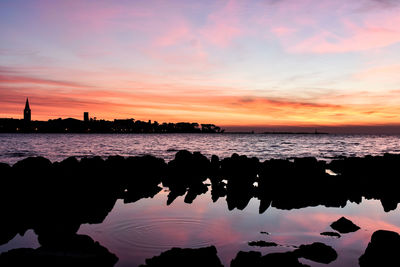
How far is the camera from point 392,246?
243 inches

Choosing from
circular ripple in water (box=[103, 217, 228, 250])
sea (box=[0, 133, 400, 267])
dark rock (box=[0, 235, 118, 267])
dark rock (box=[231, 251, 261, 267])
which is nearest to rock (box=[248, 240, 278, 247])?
sea (box=[0, 133, 400, 267])

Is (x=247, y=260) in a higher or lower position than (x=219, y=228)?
higher

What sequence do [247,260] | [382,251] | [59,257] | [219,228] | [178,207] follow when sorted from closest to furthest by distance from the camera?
[59,257], [247,260], [382,251], [219,228], [178,207]

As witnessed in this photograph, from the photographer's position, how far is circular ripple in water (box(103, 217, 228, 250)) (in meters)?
7.55

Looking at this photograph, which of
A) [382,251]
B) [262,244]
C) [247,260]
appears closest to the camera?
[247,260]

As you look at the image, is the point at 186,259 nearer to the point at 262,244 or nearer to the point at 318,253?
the point at 262,244

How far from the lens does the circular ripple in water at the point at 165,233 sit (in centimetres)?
755

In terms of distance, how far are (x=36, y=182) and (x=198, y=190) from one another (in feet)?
19.2

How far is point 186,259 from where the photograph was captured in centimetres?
573

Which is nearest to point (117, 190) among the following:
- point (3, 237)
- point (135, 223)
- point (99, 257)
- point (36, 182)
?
point (36, 182)

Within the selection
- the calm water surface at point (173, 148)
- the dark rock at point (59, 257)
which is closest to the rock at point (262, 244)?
the dark rock at point (59, 257)

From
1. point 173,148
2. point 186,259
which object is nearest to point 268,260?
point 186,259

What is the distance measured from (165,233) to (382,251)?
462 centimetres

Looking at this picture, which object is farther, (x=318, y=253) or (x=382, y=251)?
(x=318, y=253)
